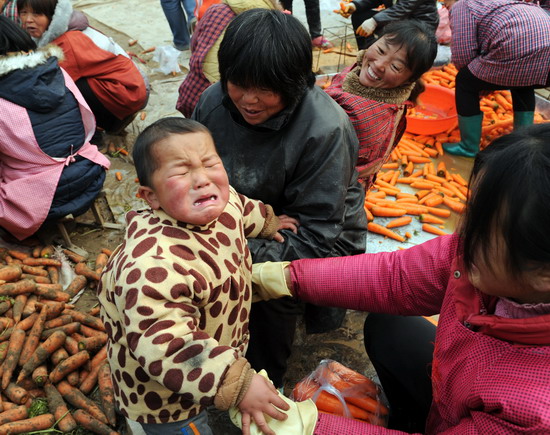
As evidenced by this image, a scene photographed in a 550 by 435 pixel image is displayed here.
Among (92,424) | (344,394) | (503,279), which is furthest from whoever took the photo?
(92,424)

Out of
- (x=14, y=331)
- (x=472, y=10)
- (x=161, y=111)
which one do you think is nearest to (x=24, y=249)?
(x=14, y=331)

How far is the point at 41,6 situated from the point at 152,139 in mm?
3007

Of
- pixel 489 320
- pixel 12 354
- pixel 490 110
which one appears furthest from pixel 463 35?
pixel 12 354

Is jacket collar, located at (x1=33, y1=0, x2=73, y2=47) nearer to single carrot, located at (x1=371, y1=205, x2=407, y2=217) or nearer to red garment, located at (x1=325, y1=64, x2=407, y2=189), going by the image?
red garment, located at (x1=325, y1=64, x2=407, y2=189)

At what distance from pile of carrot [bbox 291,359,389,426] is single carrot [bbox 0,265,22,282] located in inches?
77.5

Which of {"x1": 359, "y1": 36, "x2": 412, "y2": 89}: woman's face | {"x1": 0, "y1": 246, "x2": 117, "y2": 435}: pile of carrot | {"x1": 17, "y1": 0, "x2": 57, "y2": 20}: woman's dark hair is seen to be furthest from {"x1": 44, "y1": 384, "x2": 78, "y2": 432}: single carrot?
{"x1": 17, "y1": 0, "x2": 57, "y2": 20}: woman's dark hair

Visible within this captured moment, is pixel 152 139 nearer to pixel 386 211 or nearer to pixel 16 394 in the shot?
pixel 16 394

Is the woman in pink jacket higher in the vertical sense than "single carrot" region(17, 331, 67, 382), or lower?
higher

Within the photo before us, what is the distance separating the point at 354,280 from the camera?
1.80 m

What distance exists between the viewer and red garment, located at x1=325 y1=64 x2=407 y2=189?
258 cm

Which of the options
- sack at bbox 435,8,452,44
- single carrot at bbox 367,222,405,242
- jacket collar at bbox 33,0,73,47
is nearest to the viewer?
single carrot at bbox 367,222,405,242

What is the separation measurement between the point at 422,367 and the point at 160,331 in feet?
3.59

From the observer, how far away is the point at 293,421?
144cm

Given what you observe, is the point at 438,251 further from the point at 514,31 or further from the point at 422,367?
the point at 514,31
